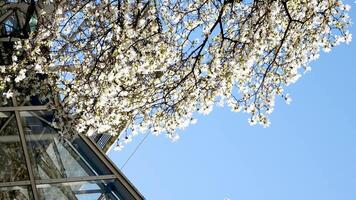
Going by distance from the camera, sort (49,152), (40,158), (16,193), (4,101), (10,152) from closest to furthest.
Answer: (16,193) < (10,152) < (40,158) < (4,101) < (49,152)

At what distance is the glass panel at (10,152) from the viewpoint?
9336mm

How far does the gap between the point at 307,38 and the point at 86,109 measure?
14.3ft

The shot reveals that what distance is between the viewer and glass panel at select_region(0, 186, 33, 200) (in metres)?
9.05

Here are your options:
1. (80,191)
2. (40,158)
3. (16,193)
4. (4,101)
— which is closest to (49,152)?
(40,158)

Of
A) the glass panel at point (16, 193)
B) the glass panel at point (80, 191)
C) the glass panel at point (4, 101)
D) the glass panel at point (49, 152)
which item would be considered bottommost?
the glass panel at point (80, 191)

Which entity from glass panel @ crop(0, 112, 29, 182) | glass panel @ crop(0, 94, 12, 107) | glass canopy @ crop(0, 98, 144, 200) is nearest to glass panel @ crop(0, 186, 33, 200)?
glass canopy @ crop(0, 98, 144, 200)

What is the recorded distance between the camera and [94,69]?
31.9ft

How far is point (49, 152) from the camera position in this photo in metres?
9.97

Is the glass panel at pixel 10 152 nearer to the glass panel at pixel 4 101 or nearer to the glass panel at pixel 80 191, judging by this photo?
the glass panel at pixel 4 101

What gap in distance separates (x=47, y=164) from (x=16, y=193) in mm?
839

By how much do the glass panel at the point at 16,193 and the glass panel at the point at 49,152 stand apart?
379 millimetres

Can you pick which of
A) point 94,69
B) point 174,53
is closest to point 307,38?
point 174,53

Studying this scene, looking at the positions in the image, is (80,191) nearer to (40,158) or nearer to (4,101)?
(40,158)

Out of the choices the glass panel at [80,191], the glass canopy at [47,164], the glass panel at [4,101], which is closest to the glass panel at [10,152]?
the glass canopy at [47,164]
